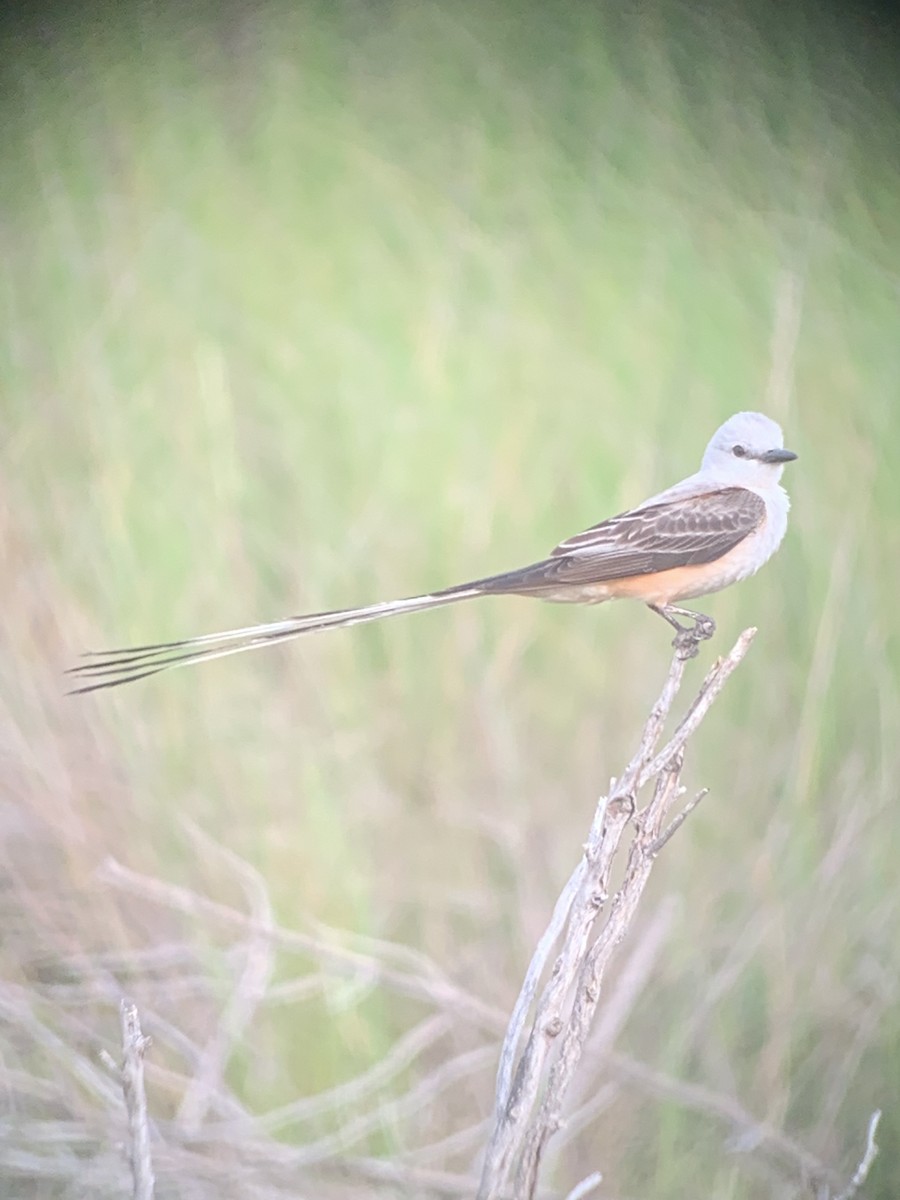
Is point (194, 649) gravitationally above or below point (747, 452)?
below

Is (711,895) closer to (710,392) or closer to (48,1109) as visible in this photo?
(710,392)

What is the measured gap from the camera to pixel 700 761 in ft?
6.21

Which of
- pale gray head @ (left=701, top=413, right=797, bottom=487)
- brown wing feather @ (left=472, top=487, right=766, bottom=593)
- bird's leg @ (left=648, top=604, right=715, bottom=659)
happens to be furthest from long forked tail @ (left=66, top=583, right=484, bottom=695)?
pale gray head @ (left=701, top=413, right=797, bottom=487)

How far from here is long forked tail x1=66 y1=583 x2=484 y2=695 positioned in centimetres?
186

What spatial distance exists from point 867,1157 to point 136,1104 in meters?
1.15

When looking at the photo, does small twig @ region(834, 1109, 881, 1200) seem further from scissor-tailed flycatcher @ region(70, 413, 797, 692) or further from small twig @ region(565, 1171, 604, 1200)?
scissor-tailed flycatcher @ region(70, 413, 797, 692)

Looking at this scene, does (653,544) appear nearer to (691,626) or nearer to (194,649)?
(691,626)

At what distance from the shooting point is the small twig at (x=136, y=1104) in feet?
4.80

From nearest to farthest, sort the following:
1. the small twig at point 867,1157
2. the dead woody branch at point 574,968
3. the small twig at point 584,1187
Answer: the dead woody branch at point 574,968 → the small twig at point 584,1187 → the small twig at point 867,1157

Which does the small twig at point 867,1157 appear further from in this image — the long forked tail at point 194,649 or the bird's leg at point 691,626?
the long forked tail at point 194,649

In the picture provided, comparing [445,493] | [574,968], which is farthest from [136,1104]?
[445,493]

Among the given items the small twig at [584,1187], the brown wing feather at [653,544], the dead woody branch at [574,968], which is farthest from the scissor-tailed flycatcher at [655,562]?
the small twig at [584,1187]

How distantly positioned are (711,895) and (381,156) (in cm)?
138

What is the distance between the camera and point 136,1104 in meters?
1.50
